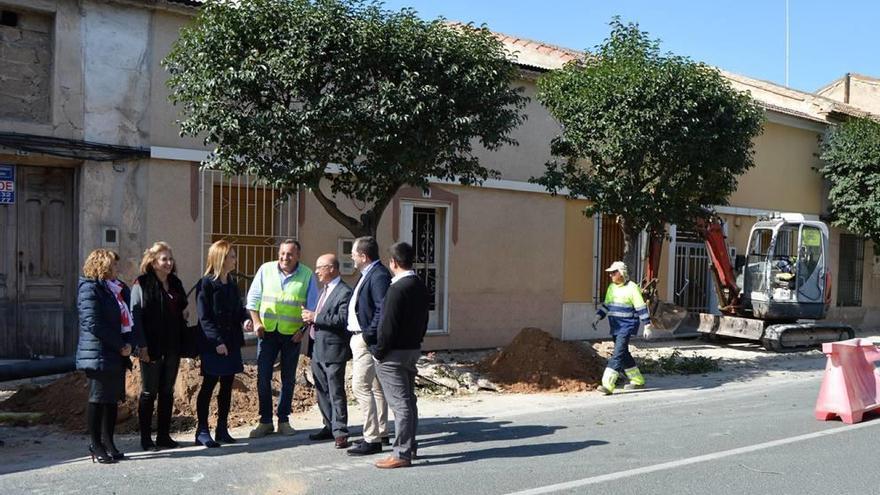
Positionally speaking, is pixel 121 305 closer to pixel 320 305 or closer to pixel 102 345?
pixel 102 345

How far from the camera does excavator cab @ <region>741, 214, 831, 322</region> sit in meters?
16.6

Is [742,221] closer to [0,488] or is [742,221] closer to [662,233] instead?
[662,233]

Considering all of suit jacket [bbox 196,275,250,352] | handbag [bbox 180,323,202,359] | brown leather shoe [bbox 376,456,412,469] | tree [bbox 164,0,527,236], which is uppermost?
tree [bbox 164,0,527,236]

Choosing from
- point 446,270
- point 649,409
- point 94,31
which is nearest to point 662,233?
point 446,270

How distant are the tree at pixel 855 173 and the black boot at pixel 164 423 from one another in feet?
Answer: 59.9

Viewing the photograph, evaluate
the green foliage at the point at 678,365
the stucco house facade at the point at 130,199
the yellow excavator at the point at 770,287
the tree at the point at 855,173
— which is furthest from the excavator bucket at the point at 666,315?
the tree at the point at 855,173

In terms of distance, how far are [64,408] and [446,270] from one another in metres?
7.67

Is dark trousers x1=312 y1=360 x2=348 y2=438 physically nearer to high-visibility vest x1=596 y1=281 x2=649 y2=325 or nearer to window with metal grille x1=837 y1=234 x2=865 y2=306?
high-visibility vest x1=596 y1=281 x2=649 y2=325

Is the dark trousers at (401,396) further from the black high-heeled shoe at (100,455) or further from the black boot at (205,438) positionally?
the black high-heeled shoe at (100,455)

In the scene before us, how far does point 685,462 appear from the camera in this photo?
7.16 meters

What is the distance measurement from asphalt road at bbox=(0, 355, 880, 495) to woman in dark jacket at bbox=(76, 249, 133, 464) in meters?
0.30

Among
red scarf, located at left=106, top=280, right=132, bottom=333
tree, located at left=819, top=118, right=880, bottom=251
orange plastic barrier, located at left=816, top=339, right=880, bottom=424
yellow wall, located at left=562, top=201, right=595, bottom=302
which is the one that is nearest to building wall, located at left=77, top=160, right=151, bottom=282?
red scarf, located at left=106, top=280, right=132, bottom=333

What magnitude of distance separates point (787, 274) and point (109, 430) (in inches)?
532

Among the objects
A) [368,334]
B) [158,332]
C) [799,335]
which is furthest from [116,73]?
[799,335]
